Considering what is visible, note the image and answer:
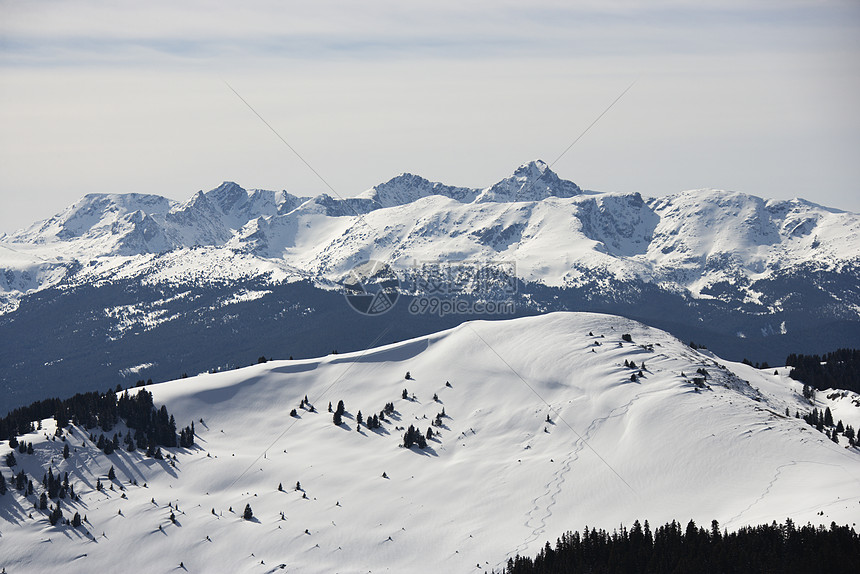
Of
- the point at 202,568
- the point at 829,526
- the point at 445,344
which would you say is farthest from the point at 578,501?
the point at 445,344

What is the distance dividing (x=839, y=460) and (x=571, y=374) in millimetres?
50926

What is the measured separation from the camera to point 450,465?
140625 millimetres

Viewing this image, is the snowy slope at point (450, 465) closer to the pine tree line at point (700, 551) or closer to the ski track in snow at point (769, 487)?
→ the ski track in snow at point (769, 487)

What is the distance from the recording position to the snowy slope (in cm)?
11812

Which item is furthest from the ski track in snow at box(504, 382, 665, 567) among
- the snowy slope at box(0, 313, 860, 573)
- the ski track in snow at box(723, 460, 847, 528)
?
the ski track in snow at box(723, 460, 847, 528)

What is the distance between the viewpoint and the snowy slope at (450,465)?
11812cm

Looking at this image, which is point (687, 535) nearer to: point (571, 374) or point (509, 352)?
point (571, 374)

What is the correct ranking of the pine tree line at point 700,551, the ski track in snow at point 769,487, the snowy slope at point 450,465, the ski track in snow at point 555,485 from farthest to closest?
the snowy slope at point 450,465 < the ski track in snow at point 555,485 < the ski track in snow at point 769,487 < the pine tree line at point 700,551

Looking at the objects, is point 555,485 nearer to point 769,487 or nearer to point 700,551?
point 769,487

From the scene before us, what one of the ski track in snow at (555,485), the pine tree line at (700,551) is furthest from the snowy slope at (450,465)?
the pine tree line at (700,551)

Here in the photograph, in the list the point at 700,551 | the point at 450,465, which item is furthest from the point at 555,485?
the point at 700,551

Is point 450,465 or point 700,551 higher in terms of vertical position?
point 700,551

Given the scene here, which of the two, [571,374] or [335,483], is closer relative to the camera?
[335,483]

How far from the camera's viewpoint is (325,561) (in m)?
117
